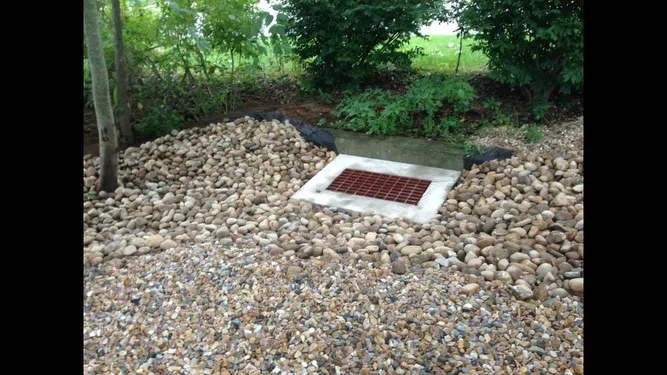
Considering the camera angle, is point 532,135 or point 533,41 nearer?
point 532,135

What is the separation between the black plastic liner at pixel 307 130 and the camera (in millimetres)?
4227

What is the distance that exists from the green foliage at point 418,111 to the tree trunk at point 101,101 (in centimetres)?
175

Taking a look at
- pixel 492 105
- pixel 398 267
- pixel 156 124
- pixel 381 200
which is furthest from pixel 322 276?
pixel 492 105

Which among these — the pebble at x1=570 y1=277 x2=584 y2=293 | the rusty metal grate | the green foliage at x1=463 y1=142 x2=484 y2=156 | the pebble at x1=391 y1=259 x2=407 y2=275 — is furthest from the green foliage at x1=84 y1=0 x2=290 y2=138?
the pebble at x1=570 y1=277 x2=584 y2=293

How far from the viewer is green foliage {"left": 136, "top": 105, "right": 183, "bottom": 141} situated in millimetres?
4375

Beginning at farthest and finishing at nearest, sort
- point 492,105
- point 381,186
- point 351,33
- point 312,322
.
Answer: point 351,33 < point 492,105 < point 381,186 < point 312,322

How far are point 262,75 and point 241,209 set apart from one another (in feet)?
9.39

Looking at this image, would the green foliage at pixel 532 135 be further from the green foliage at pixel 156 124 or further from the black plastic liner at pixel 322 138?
the green foliage at pixel 156 124

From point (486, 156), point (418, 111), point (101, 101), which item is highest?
point (101, 101)

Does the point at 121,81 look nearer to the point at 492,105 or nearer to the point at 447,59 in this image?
the point at 492,105

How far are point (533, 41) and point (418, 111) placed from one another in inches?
40.4

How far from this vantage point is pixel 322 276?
8.02 feet

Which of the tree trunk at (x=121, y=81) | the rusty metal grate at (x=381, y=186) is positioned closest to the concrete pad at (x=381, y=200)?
the rusty metal grate at (x=381, y=186)
